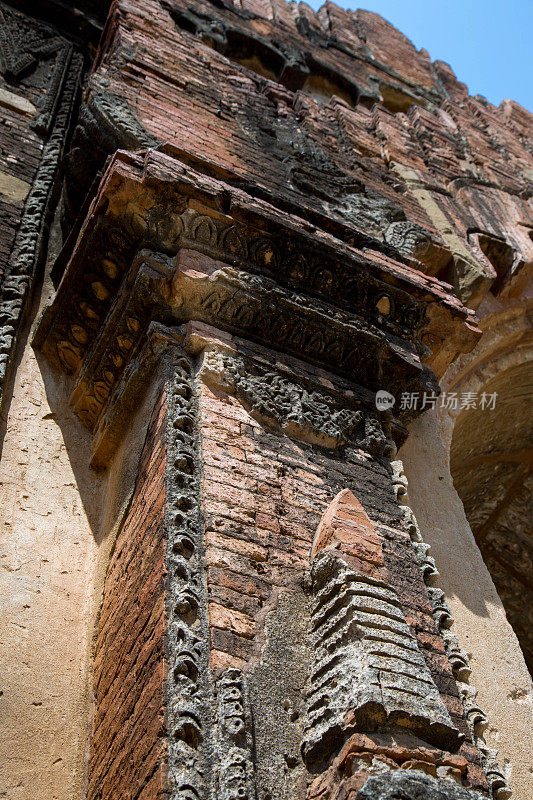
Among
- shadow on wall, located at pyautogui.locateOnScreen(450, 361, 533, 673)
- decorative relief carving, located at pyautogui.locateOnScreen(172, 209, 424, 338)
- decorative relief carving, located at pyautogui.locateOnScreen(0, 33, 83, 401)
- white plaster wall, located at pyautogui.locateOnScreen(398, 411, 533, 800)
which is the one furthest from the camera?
shadow on wall, located at pyautogui.locateOnScreen(450, 361, 533, 673)

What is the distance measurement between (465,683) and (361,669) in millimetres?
717

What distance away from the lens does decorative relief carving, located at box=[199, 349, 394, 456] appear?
2.59m

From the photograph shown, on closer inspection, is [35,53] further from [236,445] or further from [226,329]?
[236,445]

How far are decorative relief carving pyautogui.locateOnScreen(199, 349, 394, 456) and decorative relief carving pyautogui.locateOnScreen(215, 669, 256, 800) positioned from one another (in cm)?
106

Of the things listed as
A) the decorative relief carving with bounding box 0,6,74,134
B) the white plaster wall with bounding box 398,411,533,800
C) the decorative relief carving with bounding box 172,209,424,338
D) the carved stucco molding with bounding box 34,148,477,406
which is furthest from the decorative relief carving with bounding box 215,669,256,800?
the decorative relief carving with bounding box 0,6,74,134

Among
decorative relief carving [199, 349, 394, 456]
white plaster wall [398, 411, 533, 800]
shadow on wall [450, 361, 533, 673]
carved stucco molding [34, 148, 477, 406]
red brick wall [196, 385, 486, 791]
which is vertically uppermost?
carved stucco molding [34, 148, 477, 406]

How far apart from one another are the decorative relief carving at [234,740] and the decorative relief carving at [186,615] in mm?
31

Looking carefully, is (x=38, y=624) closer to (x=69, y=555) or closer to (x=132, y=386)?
(x=69, y=555)

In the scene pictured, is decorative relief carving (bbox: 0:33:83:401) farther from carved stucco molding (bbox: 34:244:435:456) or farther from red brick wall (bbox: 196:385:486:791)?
red brick wall (bbox: 196:385:486:791)

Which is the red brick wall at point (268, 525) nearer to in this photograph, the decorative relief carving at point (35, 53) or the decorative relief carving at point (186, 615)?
the decorative relief carving at point (186, 615)

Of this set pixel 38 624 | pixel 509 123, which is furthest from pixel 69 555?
pixel 509 123

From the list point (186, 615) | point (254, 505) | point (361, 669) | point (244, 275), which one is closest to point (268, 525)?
point (254, 505)

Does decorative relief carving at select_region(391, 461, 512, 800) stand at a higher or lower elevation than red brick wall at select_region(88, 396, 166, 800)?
higher

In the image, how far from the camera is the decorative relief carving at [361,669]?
1.70 m
